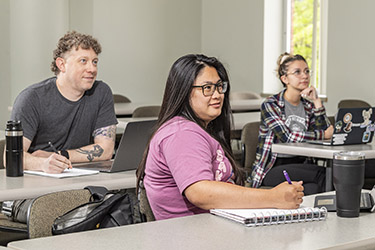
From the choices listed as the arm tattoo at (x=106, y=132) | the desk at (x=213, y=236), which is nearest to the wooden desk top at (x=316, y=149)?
the arm tattoo at (x=106, y=132)

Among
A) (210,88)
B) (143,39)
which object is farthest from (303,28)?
(210,88)

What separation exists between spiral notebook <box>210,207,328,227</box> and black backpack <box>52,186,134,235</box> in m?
0.28

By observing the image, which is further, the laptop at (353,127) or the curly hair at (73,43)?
the laptop at (353,127)

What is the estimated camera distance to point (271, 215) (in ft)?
6.64

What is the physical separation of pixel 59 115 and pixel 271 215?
6.04 ft

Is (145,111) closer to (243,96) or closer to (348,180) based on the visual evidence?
(243,96)

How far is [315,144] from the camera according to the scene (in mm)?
4234

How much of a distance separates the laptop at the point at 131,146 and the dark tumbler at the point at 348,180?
1.13 metres

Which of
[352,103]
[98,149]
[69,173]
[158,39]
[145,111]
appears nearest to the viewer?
[69,173]

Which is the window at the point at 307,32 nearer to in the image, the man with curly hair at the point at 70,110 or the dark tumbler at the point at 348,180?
the man with curly hair at the point at 70,110

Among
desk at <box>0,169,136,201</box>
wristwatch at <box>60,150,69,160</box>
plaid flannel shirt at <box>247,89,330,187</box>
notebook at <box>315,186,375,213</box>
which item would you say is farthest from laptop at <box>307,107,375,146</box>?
notebook at <box>315,186,375,213</box>

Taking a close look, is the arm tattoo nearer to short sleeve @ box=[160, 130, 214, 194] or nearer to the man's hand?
the man's hand

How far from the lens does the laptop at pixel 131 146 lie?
3057 millimetres

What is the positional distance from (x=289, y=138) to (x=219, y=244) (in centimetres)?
267
